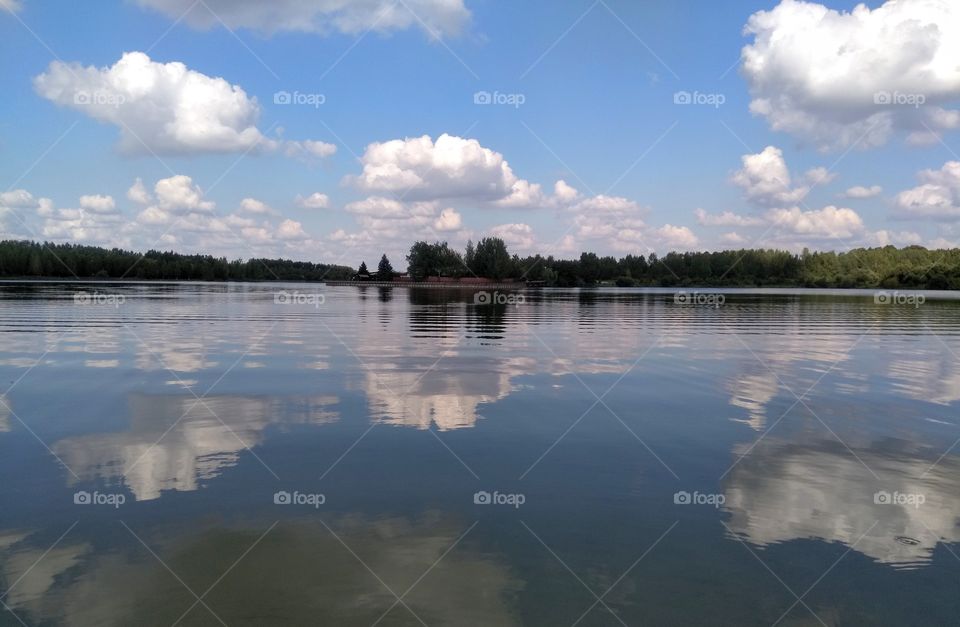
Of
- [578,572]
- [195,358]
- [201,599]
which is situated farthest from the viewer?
[195,358]

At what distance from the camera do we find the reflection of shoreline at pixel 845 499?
304 inches

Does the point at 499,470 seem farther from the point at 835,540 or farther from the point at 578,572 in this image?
the point at 835,540

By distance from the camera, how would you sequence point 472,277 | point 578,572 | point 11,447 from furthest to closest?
point 472,277 < point 11,447 < point 578,572

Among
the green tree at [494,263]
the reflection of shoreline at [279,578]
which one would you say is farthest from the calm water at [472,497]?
the green tree at [494,263]

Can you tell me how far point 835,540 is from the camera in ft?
25.2

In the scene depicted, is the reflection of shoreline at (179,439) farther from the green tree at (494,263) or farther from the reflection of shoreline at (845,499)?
the green tree at (494,263)

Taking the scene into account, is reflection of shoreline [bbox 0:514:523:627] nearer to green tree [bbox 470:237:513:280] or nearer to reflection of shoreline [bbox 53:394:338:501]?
reflection of shoreline [bbox 53:394:338:501]

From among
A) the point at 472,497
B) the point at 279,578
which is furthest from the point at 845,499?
the point at 279,578

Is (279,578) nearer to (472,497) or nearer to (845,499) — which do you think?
(472,497)

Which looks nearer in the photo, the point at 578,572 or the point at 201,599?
the point at 201,599

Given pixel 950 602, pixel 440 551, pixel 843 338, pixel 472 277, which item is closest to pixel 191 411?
pixel 440 551

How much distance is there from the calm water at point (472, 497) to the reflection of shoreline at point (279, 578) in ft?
0.09

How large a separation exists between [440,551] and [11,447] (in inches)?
326

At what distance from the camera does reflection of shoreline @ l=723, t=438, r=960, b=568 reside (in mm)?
7723
